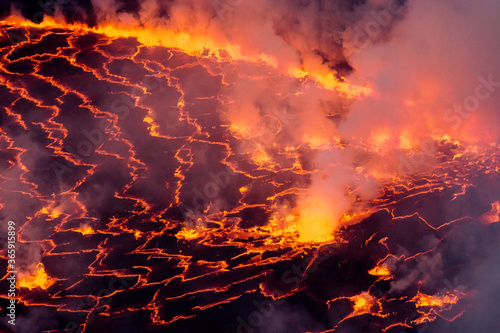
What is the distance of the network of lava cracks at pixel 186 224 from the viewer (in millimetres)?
5344

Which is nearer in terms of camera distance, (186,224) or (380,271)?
(380,271)

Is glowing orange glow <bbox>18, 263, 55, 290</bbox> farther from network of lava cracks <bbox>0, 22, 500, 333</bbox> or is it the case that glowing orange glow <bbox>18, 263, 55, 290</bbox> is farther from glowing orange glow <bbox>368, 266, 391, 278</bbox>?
glowing orange glow <bbox>368, 266, 391, 278</bbox>

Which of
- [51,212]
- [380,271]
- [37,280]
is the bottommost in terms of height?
[380,271]

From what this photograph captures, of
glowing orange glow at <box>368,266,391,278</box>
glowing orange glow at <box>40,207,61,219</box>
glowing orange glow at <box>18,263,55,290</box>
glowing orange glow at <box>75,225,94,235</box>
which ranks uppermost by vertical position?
glowing orange glow at <box>40,207,61,219</box>

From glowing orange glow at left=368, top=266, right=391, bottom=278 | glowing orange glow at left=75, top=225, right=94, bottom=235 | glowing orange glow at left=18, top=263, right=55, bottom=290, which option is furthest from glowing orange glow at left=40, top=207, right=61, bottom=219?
glowing orange glow at left=368, top=266, right=391, bottom=278

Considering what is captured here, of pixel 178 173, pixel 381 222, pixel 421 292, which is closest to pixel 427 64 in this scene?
pixel 381 222

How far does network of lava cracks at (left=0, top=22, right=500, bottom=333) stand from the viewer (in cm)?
534

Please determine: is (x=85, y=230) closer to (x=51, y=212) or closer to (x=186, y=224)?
(x=51, y=212)

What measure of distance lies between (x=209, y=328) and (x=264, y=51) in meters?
7.48

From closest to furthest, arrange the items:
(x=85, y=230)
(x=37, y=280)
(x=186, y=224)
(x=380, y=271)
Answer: (x=37, y=280)
(x=85, y=230)
(x=380, y=271)
(x=186, y=224)

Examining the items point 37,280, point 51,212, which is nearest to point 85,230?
point 51,212

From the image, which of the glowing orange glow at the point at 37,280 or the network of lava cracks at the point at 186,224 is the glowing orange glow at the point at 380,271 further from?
the glowing orange glow at the point at 37,280

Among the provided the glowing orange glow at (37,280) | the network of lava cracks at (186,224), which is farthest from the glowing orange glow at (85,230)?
the glowing orange glow at (37,280)

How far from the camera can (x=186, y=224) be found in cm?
627
